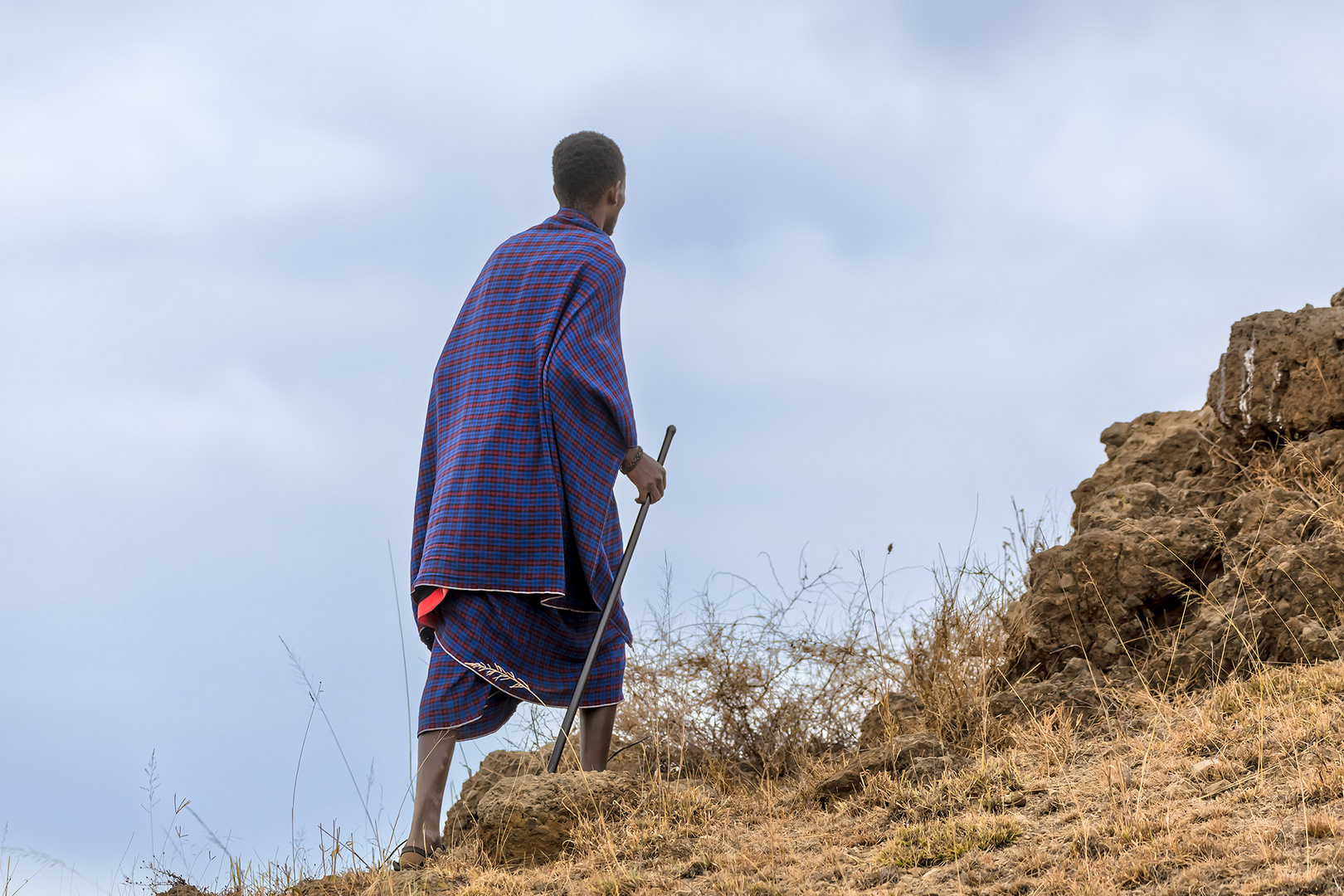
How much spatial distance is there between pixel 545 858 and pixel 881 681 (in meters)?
1.81

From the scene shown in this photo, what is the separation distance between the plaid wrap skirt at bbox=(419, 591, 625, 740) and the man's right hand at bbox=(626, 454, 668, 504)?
499 mm

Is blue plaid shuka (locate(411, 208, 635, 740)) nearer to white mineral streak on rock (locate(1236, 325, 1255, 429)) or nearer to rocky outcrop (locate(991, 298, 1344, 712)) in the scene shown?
rocky outcrop (locate(991, 298, 1344, 712))

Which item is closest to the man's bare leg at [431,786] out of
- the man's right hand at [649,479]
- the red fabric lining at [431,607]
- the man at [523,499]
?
the man at [523,499]

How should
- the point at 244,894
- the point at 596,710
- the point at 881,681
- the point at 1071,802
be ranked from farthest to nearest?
the point at 881,681 < the point at 596,710 < the point at 244,894 < the point at 1071,802

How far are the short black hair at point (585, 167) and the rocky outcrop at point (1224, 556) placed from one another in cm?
248

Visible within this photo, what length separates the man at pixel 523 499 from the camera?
163 inches

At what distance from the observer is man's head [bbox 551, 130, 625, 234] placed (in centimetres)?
465

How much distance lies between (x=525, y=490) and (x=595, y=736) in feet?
3.20

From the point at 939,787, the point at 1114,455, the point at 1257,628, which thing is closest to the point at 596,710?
the point at 939,787

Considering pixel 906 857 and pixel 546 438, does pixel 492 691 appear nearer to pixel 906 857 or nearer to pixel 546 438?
pixel 546 438

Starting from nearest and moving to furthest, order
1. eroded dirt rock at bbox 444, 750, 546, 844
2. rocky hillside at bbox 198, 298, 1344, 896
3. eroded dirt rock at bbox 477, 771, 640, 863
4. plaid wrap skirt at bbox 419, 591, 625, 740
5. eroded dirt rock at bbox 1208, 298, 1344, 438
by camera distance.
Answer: rocky hillside at bbox 198, 298, 1344, 896 < eroded dirt rock at bbox 477, 771, 640, 863 < plaid wrap skirt at bbox 419, 591, 625, 740 < eroded dirt rock at bbox 444, 750, 546, 844 < eroded dirt rock at bbox 1208, 298, 1344, 438

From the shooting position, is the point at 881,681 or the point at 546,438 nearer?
the point at 546,438

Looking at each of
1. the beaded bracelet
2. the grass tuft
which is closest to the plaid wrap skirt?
the beaded bracelet

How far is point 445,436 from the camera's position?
4.50 meters
